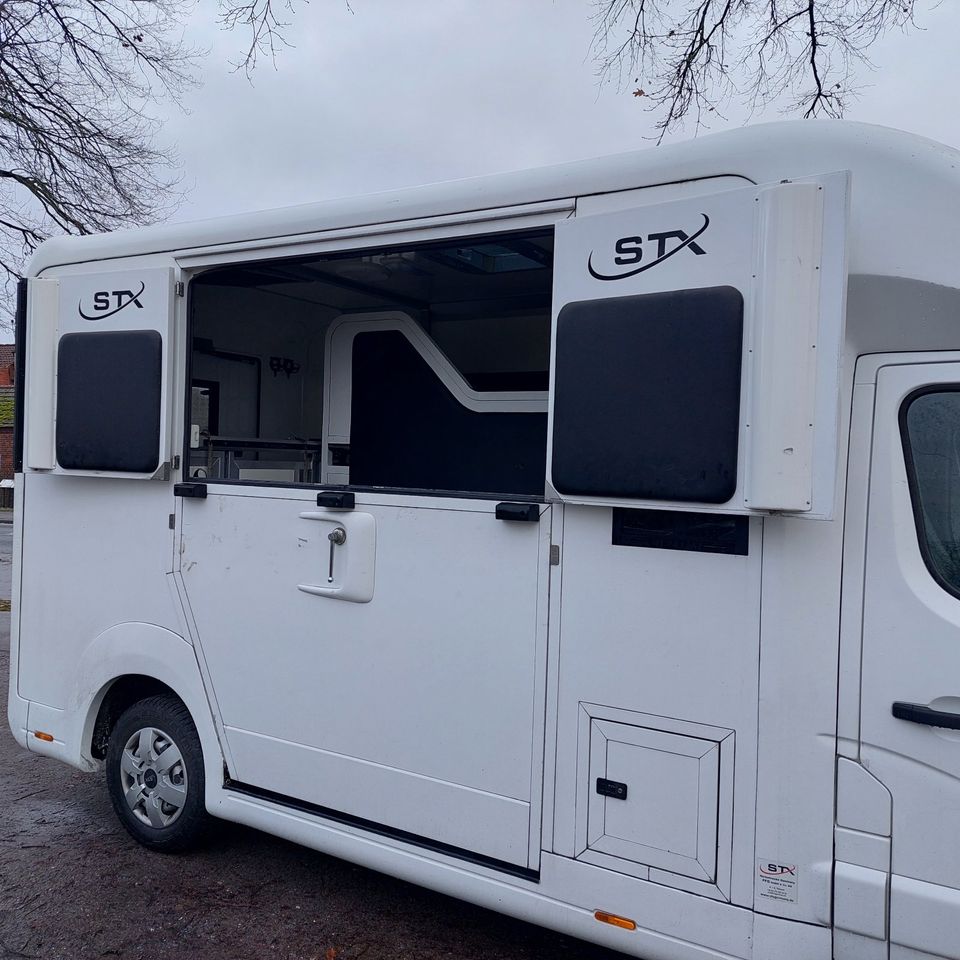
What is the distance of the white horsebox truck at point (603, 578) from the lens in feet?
8.30

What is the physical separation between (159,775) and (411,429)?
235cm

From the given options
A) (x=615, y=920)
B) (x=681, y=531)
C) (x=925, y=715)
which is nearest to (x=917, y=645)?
(x=925, y=715)

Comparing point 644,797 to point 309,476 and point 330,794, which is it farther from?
point 309,476

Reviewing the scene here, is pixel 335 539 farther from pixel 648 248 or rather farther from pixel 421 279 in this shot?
pixel 421 279

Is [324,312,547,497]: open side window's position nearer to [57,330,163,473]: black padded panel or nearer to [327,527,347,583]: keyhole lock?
[57,330,163,473]: black padded panel

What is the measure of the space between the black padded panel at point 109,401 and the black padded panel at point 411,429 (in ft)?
5.20

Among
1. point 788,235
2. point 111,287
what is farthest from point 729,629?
point 111,287

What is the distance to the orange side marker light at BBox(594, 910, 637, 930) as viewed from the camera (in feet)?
9.44

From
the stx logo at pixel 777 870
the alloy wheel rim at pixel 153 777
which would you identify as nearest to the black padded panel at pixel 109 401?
the alloy wheel rim at pixel 153 777

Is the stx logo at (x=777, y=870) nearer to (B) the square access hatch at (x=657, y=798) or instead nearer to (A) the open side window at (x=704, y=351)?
(B) the square access hatch at (x=657, y=798)

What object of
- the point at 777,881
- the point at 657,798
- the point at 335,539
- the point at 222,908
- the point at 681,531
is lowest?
the point at 222,908

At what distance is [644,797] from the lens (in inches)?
113

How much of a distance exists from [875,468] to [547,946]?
7.27 feet

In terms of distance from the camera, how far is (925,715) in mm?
2443
